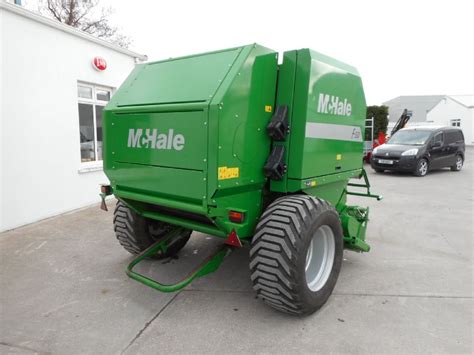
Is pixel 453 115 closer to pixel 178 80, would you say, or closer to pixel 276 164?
pixel 276 164

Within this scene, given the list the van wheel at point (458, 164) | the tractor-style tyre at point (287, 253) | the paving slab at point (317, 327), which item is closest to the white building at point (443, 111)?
the van wheel at point (458, 164)

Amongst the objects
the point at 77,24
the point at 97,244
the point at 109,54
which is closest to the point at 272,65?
the point at 97,244

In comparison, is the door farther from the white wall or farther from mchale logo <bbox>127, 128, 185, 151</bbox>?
the white wall

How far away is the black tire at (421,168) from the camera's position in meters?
11.2

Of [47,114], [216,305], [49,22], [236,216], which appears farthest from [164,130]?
[49,22]

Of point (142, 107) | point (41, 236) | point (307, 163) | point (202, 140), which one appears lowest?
point (41, 236)

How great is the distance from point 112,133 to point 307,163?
1.82 metres

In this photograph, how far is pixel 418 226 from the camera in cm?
569

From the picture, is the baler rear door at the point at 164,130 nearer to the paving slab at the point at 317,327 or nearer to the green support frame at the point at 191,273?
the green support frame at the point at 191,273

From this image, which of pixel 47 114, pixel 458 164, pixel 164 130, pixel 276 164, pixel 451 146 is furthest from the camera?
pixel 458 164

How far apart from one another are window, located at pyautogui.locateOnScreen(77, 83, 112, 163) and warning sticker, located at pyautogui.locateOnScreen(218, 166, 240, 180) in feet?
17.1

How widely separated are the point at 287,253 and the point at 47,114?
516 centimetres

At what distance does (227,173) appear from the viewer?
8.45 feet

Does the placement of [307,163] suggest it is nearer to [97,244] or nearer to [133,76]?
[133,76]
